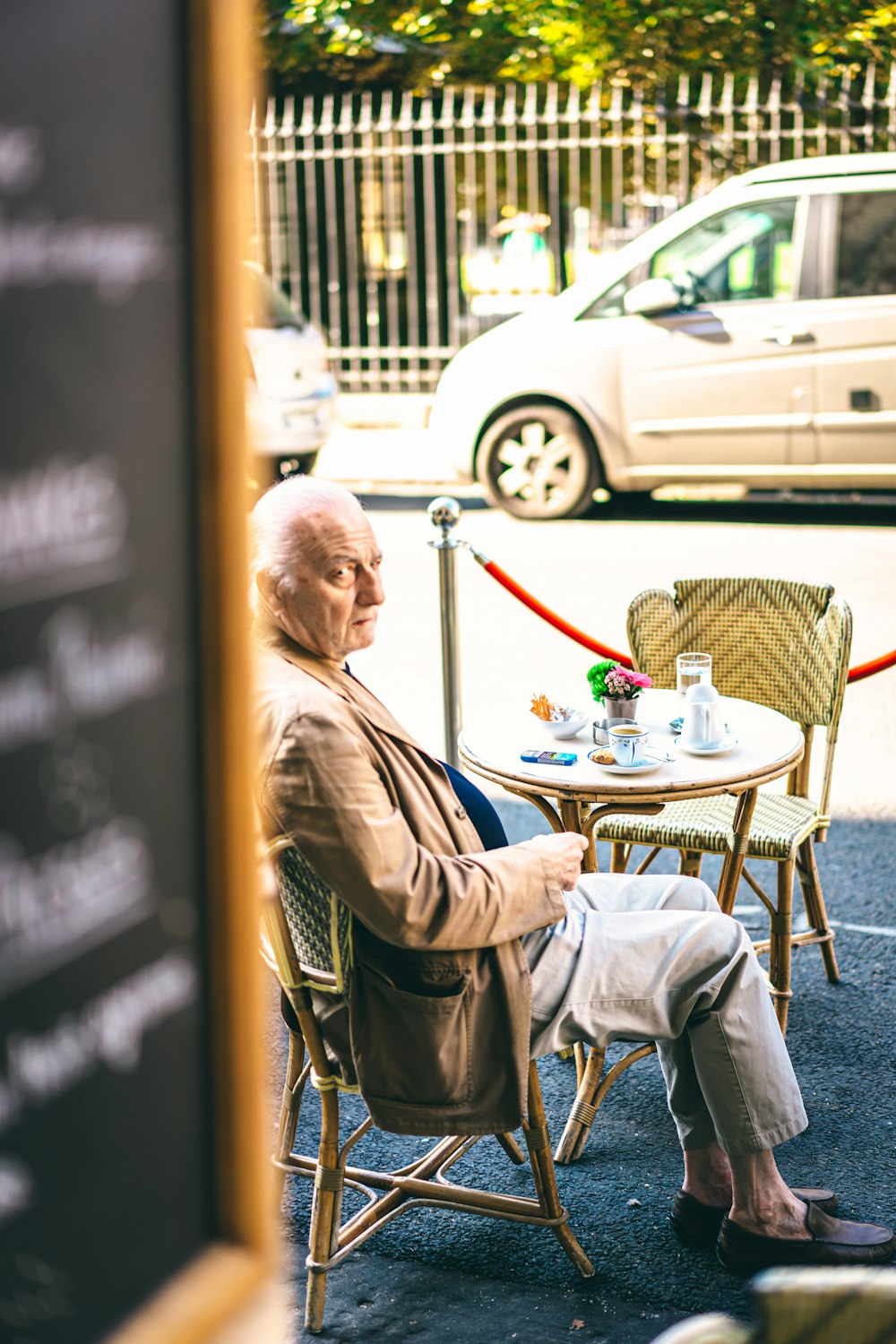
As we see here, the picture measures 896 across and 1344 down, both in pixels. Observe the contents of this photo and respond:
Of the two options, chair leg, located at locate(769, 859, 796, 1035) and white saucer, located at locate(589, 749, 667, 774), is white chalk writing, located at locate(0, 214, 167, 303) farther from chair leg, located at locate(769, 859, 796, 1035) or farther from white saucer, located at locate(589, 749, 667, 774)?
chair leg, located at locate(769, 859, 796, 1035)

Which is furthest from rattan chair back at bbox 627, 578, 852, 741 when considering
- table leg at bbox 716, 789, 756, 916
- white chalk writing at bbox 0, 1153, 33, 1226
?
white chalk writing at bbox 0, 1153, 33, 1226

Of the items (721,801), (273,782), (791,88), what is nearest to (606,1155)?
(721,801)

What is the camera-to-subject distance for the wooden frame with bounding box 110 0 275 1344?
120 centimetres

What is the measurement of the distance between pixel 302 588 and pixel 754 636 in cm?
187

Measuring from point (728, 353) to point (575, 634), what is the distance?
4927 millimetres

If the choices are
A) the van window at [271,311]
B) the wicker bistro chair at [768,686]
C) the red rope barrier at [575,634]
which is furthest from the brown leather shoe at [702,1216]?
the van window at [271,311]

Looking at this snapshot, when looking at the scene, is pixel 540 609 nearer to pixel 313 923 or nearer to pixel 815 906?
pixel 815 906

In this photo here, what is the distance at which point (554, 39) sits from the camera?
1530cm

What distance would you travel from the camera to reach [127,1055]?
1.22m

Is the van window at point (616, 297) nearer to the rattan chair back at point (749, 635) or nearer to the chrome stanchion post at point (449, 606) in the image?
the chrome stanchion post at point (449, 606)

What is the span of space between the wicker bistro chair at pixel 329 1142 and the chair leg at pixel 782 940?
906 millimetres

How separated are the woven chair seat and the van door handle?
5.63 metres

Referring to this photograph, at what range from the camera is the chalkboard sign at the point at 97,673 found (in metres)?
1.08

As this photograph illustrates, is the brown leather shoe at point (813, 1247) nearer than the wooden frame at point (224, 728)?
No
